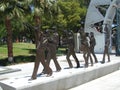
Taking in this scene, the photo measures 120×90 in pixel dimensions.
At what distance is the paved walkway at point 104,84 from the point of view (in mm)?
10680

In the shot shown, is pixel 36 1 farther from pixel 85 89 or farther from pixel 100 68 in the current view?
pixel 85 89

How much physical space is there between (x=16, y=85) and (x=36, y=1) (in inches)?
627

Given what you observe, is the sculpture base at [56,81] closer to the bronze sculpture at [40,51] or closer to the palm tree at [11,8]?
the bronze sculpture at [40,51]

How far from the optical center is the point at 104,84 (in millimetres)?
11469

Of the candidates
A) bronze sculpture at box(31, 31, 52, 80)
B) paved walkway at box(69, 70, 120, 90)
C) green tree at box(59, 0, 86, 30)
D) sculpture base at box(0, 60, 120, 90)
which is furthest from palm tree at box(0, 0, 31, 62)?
green tree at box(59, 0, 86, 30)

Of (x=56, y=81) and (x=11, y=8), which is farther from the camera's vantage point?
(x=11, y=8)

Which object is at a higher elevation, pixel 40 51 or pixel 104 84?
pixel 40 51

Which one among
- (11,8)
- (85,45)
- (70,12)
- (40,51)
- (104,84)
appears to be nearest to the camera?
(40,51)

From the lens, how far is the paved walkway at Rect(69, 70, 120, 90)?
10680 millimetres

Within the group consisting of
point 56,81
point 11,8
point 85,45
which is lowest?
point 56,81

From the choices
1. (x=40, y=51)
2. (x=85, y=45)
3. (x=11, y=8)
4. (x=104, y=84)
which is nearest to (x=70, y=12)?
(x=11, y=8)

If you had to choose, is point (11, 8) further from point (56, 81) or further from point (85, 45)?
point (56, 81)

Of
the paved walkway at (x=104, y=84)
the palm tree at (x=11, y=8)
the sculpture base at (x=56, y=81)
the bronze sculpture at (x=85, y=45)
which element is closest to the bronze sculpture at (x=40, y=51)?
the sculpture base at (x=56, y=81)

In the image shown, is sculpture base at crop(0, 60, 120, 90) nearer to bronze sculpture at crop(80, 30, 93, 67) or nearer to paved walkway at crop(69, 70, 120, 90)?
paved walkway at crop(69, 70, 120, 90)
